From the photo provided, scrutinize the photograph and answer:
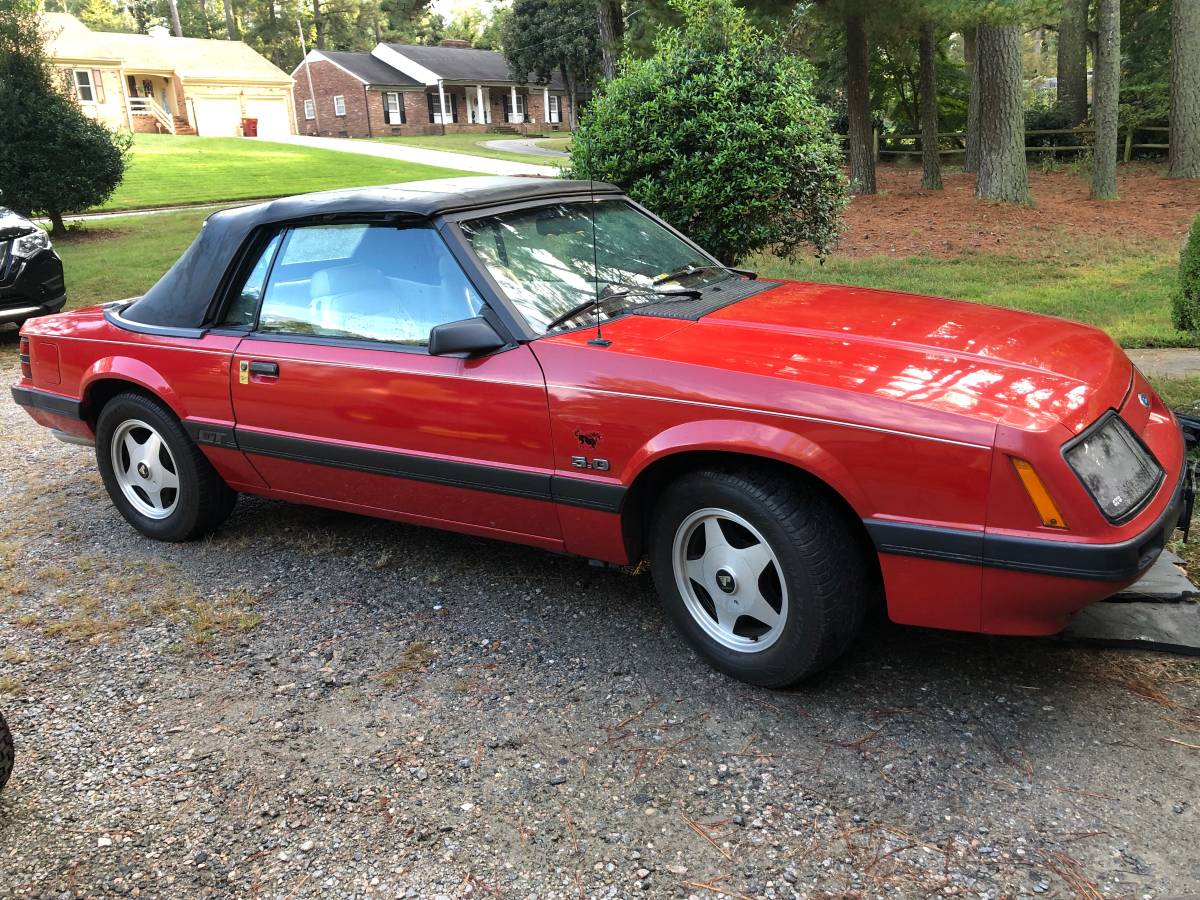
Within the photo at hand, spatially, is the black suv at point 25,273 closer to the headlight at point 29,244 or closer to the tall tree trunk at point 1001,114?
the headlight at point 29,244

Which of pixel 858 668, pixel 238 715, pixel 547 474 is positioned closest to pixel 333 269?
pixel 547 474

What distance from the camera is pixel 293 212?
13.7 ft

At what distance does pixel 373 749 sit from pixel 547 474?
1.05 m

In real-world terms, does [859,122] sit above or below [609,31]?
below

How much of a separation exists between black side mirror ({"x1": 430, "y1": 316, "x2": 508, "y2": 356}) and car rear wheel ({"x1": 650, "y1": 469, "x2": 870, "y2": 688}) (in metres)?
0.81

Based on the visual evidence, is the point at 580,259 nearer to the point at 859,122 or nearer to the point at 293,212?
the point at 293,212

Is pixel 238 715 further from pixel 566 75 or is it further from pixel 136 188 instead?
pixel 566 75

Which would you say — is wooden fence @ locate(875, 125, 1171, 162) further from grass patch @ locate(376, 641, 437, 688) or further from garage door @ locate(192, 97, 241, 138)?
garage door @ locate(192, 97, 241, 138)

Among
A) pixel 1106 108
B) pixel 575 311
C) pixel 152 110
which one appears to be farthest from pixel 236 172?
pixel 575 311

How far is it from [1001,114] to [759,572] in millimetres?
14756

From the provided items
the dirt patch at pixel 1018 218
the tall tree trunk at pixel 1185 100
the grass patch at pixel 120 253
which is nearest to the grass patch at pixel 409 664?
the grass patch at pixel 120 253

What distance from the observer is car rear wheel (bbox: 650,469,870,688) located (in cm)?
294

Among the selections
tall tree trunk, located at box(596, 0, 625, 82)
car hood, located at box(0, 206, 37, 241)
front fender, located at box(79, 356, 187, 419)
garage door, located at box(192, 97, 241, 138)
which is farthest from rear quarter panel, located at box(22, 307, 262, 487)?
garage door, located at box(192, 97, 241, 138)

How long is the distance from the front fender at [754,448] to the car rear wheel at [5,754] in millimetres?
1971
